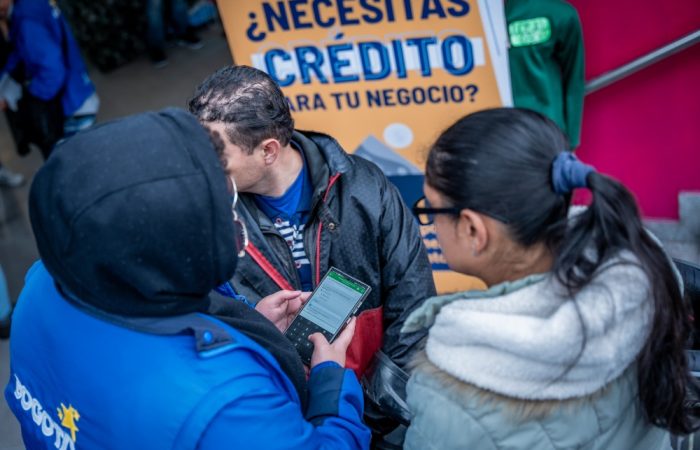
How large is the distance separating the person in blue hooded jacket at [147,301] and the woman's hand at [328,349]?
35 centimetres

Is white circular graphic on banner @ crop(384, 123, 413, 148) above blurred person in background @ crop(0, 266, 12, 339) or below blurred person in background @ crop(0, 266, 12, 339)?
above

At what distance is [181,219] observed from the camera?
118 cm

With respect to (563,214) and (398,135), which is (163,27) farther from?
(563,214)

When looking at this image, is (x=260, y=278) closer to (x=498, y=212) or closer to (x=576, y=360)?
(x=498, y=212)

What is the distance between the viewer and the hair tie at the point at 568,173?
3.90 feet

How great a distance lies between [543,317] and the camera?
1.16 m

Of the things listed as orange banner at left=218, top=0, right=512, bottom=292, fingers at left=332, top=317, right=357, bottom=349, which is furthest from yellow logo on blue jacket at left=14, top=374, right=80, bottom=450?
orange banner at left=218, top=0, right=512, bottom=292

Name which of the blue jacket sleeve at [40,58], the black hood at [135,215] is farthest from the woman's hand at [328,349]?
the blue jacket sleeve at [40,58]

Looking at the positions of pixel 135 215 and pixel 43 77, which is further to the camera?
pixel 43 77

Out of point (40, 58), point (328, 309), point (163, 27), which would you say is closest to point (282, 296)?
point (328, 309)

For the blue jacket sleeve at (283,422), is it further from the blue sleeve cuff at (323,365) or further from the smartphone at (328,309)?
the smartphone at (328,309)

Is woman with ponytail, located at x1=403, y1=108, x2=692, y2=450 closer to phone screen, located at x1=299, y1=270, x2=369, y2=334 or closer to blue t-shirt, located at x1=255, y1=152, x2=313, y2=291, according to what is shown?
phone screen, located at x1=299, y1=270, x2=369, y2=334

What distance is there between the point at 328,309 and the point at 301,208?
0.35 metres

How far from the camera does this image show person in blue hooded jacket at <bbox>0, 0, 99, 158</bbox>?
4.35 metres
